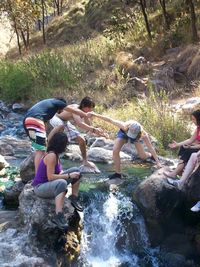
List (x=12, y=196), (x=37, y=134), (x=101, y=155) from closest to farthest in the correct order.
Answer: (x=37, y=134), (x=12, y=196), (x=101, y=155)

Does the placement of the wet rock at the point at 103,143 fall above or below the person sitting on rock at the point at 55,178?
below

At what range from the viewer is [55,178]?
17.6 feet

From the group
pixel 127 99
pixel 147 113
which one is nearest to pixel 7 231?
pixel 147 113

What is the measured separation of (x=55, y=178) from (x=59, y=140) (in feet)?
1.54

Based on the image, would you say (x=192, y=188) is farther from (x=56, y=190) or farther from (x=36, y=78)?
(x=36, y=78)

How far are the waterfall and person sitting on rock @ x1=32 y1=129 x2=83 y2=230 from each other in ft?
2.51

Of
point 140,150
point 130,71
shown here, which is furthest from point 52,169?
point 130,71

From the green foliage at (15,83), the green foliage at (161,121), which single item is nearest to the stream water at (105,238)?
the green foliage at (161,121)

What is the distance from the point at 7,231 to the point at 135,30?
1324 centimetres

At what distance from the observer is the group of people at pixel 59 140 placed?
17.4 feet

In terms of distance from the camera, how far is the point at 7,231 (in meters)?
5.55

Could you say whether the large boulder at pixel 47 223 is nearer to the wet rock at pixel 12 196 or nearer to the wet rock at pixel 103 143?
the wet rock at pixel 12 196

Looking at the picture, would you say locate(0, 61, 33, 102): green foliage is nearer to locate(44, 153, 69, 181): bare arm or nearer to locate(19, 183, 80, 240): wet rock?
locate(19, 183, 80, 240): wet rock

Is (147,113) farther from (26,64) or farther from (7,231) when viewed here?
(26,64)
